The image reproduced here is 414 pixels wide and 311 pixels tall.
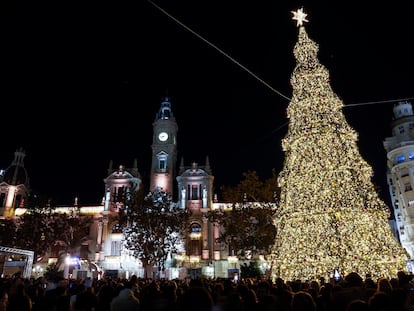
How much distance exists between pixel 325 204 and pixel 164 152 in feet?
123

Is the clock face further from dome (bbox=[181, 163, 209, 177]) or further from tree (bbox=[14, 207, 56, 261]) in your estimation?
tree (bbox=[14, 207, 56, 261])

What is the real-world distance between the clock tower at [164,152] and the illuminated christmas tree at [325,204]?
32770 millimetres

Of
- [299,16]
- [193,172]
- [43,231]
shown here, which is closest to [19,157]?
[43,231]

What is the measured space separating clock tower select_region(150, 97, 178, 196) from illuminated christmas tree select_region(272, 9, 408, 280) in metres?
32.8

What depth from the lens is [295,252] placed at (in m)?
14.1

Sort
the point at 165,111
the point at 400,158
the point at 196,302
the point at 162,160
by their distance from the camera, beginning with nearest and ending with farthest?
the point at 196,302 → the point at 162,160 → the point at 400,158 → the point at 165,111

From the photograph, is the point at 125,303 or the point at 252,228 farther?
the point at 252,228

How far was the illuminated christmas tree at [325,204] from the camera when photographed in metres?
13.3

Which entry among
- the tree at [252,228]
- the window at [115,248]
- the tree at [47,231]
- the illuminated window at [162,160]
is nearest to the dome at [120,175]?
the illuminated window at [162,160]

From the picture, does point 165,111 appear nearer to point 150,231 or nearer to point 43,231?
point 150,231

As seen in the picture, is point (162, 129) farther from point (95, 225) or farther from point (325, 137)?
point (325, 137)

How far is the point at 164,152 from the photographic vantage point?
49531 mm

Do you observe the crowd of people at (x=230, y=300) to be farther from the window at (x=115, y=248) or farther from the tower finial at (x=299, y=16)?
the window at (x=115, y=248)

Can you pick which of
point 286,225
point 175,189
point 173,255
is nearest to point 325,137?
point 286,225
